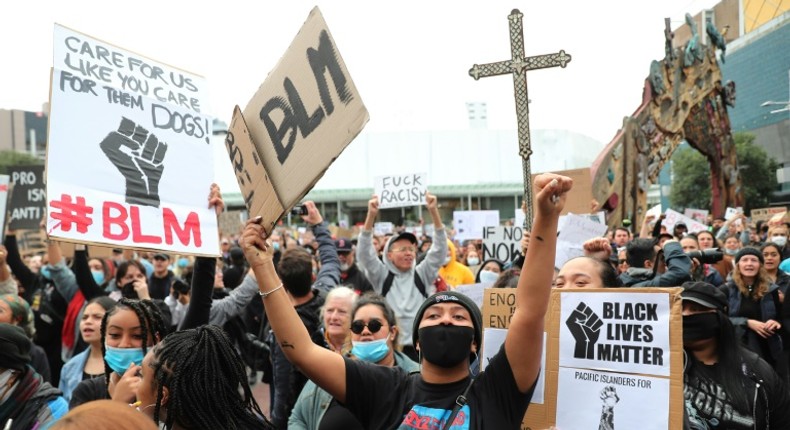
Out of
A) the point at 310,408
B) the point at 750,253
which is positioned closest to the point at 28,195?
the point at 310,408

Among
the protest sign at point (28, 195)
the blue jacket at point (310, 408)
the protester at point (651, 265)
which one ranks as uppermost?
the protest sign at point (28, 195)

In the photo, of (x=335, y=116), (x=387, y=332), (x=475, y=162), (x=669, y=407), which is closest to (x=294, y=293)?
(x=387, y=332)

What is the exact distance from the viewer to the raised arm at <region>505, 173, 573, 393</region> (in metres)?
2.31

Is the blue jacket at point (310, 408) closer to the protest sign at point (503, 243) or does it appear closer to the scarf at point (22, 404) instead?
the scarf at point (22, 404)

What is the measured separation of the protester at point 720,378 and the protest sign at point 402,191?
783cm

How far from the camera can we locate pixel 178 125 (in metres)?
3.85

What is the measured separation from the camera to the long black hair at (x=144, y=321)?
3.15 m

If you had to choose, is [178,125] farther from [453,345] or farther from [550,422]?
[550,422]

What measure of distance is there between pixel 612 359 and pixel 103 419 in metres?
1.91

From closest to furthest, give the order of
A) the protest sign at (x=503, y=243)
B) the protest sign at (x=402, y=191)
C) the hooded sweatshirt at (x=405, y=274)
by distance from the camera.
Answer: the hooded sweatshirt at (x=405, y=274) → the protest sign at (x=503, y=243) → the protest sign at (x=402, y=191)

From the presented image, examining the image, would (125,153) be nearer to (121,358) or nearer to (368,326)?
(121,358)

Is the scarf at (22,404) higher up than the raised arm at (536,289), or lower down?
lower down

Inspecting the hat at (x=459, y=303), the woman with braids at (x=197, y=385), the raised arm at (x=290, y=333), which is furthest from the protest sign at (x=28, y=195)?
the hat at (x=459, y=303)

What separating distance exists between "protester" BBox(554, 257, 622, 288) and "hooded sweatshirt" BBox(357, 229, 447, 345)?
8.67 ft
